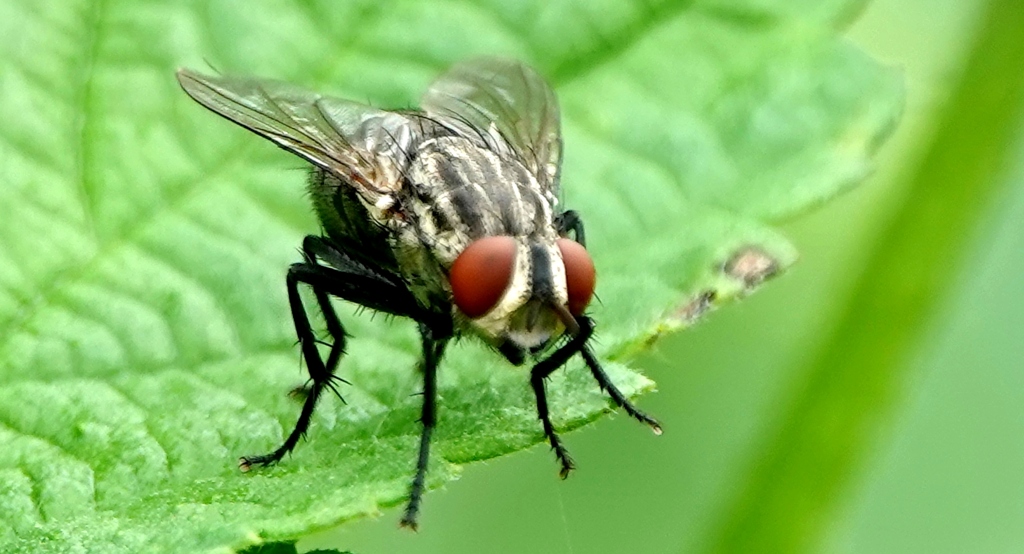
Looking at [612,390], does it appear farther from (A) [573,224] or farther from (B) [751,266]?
(A) [573,224]

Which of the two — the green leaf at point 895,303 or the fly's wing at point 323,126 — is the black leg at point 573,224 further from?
the green leaf at point 895,303

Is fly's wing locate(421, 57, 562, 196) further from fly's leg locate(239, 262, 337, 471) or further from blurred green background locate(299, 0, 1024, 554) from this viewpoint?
blurred green background locate(299, 0, 1024, 554)

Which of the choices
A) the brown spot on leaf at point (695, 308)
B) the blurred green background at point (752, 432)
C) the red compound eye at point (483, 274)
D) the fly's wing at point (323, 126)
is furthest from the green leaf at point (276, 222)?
the blurred green background at point (752, 432)

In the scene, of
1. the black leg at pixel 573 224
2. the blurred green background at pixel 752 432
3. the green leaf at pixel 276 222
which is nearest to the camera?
the green leaf at pixel 276 222

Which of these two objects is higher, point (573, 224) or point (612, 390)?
point (573, 224)

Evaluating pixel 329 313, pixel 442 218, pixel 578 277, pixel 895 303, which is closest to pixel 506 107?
pixel 442 218

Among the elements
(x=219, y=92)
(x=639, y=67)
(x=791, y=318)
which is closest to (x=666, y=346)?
(x=791, y=318)

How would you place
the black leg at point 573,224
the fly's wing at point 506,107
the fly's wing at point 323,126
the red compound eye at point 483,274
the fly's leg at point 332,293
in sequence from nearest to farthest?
1. the red compound eye at point 483,274
2. the fly's leg at point 332,293
3. the fly's wing at point 323,126
4. the black leg at point 573,224
5. the fly's wing at point 506,107
